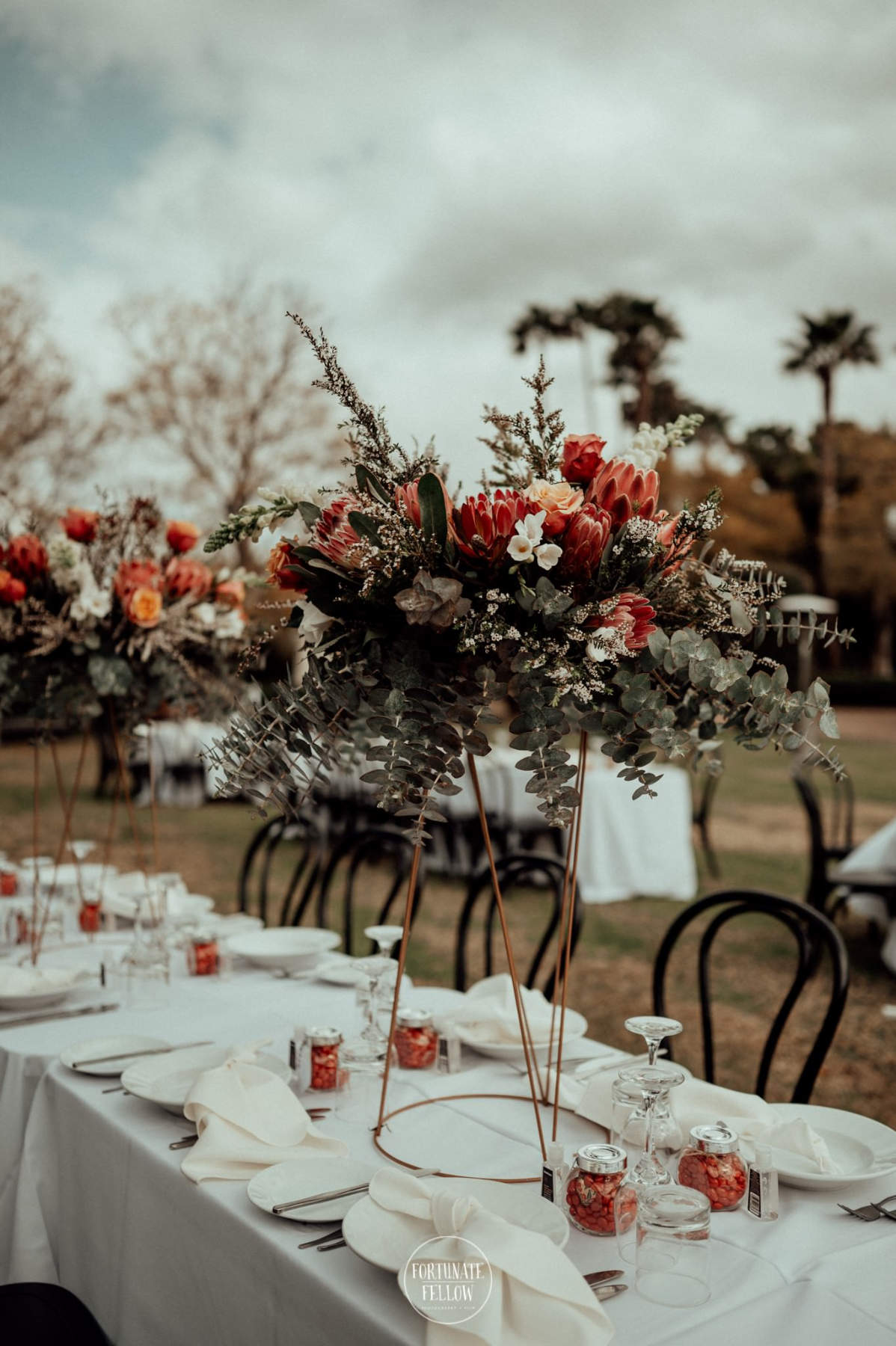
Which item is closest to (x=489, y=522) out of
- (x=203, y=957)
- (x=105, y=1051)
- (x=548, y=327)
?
(x=105, y=1051)

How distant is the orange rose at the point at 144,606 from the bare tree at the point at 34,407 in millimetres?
12725

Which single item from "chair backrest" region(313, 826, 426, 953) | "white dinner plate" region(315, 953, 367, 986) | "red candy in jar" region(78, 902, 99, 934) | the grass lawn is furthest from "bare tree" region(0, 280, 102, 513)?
"white dinner plate" region(315, 953, 367, 986)

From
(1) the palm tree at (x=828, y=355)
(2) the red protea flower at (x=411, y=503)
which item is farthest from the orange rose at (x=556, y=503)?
(1) the palm tree at (x=828, y=355)

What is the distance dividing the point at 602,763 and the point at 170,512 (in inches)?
564

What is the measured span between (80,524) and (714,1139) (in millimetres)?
2075

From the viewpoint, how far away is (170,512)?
19.6m

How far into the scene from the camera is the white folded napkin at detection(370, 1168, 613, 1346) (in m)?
1.10

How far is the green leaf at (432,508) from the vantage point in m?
1.37

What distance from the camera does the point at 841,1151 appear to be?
5.40 feet

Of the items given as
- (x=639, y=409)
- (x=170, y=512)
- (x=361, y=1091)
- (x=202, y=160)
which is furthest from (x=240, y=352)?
(x=361, y=1091)

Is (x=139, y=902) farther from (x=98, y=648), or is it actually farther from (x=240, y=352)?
(x=240, y=352)

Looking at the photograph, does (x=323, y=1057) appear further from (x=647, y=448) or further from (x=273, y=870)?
(x=273, y=870)

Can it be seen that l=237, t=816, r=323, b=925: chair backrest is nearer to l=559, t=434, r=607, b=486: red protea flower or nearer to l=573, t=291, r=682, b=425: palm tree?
l=559, t=434, r=607, b=486: red protea flower

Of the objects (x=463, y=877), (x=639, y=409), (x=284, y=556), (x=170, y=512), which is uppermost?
(x=639, y=409)
